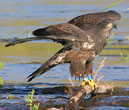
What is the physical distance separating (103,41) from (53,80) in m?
1.22

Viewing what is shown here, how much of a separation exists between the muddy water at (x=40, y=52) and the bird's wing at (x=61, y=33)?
2.88 feet

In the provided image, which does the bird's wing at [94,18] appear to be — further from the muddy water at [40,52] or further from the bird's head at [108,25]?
the muddy water at [40,52]

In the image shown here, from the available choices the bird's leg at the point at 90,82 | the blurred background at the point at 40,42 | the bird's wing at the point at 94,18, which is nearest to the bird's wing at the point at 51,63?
the bird's leg at the point at 90,82

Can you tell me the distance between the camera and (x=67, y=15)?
52.9 ft

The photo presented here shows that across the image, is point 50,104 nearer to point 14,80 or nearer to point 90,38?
point 90,38

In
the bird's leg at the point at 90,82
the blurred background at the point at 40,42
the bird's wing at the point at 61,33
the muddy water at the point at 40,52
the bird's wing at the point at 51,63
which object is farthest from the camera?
the blurred background at the point at 40,42

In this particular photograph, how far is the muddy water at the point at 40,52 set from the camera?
25.4 feet

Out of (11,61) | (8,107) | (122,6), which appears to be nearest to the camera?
(8,107)

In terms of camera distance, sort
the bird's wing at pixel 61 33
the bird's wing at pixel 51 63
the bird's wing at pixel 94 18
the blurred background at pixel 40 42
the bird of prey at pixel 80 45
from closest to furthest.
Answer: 1. the bird's wing at pixel 61 33
2. the bird of prey at pixel 80 45
3. the bird's wing at pixel 51 63
4. the bird's wing at pixel 94 18
5. the blurred background at pixel 40 42

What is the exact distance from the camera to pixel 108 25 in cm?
756

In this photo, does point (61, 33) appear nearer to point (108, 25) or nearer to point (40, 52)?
point (108, 25)

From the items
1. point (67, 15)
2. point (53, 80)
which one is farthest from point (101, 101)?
point (67, 15)

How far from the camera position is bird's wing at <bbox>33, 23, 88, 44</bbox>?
6.88 m

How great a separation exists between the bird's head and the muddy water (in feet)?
3.10
